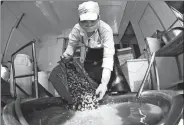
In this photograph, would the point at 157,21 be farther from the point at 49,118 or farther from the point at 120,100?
the point at 49,118

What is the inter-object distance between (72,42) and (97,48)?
0.39 ft

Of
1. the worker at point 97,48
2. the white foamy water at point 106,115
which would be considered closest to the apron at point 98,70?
the worker at point 97,48

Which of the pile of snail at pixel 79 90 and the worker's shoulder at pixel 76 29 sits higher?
the worker's shoulder at pixel 76 29

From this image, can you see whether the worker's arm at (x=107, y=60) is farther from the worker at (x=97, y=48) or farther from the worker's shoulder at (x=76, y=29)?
the worker's shoulder at (x=76, y=29)

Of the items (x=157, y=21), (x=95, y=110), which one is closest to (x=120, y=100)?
(x=95, y=110)

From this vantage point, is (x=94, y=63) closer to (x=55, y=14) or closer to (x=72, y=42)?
(x=72, y=42)

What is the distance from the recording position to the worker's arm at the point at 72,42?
0.65 meters

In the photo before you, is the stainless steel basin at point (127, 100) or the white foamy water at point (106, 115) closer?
the stainless steel basin at point (127, 100)

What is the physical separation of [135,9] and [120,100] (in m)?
0.42

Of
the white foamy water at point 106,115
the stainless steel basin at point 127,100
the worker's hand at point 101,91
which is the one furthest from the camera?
the worker's hand at point 101,91

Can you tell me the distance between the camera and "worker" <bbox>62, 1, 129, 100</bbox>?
647 mm

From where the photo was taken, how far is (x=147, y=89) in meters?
0.60

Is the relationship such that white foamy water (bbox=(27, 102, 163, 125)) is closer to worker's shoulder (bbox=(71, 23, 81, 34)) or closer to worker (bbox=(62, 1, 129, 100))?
worker (bbox=(62, 1, 129, 100))

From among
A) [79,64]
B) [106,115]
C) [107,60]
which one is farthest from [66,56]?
[106,115]
